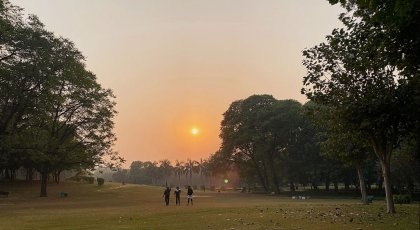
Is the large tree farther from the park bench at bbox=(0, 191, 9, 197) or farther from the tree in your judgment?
the tree

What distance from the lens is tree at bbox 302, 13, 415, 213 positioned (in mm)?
22906

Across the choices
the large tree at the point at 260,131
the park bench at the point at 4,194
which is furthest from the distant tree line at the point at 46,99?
the large tree at the point at 260,131

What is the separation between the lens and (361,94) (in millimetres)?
25375

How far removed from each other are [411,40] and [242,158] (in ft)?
257

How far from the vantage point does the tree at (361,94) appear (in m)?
22.9

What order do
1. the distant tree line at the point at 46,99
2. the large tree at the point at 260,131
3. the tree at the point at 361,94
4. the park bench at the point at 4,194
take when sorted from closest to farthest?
the tree at the point at 361,94, the distant tree line at the point at 46,99, the park bench at the point at 4,194, the large tree at the point at 260,131

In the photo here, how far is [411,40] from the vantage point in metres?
15.7

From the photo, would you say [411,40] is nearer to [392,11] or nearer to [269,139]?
[392,11]

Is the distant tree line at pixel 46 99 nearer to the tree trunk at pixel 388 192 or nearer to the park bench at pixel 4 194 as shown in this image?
the park bench at pixel 4 194

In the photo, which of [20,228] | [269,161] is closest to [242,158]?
[269,161]

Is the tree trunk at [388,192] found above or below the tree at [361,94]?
below

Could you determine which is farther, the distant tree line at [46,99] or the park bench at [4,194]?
the park bench at [4,194]

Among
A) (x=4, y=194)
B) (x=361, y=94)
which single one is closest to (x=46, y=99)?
(x=4, y=194)

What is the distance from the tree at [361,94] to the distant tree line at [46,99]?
31924 mm
